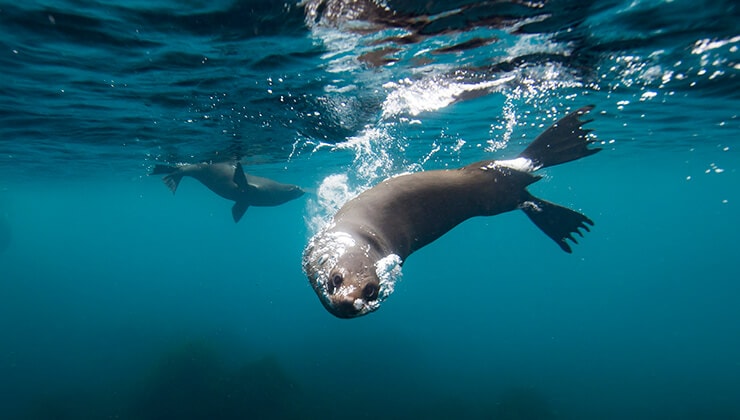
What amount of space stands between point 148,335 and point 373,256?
27.5 m

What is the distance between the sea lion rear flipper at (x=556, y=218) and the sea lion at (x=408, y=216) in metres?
0.01

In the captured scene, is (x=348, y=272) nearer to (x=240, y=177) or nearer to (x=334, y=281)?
(x=334, y=281)

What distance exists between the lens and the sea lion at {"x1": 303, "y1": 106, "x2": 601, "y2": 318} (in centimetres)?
300

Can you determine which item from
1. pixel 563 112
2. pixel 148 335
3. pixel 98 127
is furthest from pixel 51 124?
pixel 148 335

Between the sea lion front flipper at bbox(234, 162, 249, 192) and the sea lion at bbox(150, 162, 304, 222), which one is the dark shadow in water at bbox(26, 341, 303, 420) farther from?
the sea lion front flipper at bbox(234, 162, 249, 192)

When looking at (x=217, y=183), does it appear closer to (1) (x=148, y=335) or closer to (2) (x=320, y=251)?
(2) (x=320, y=251)

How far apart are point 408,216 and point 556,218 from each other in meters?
3.02

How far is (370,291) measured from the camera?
294 centimetres

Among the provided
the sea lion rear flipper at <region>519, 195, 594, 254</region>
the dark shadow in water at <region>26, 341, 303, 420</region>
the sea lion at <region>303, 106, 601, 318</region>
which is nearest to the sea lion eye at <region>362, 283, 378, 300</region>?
the sea lion at <region>303, 106, 601, 318</region>

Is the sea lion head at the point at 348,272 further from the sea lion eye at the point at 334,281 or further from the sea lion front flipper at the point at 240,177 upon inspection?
the sea lion front flipper at the point at 240,177

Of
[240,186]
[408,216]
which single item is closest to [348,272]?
[408,216]

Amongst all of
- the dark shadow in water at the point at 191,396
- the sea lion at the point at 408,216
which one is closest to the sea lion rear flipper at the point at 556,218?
the sea lion at the point at 408,216

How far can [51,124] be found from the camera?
11.9 metres

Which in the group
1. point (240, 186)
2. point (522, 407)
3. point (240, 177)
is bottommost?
point (522, 407)
